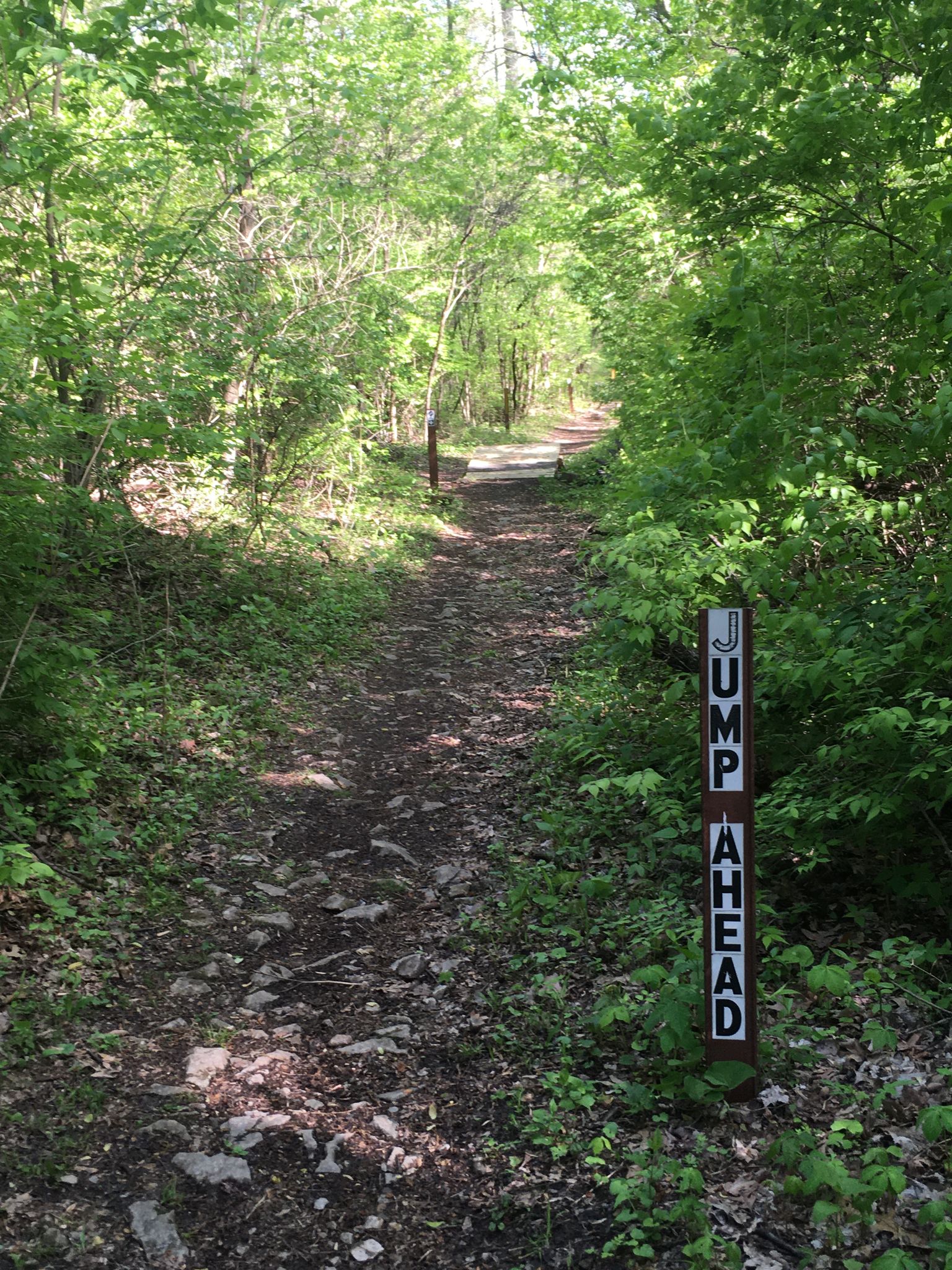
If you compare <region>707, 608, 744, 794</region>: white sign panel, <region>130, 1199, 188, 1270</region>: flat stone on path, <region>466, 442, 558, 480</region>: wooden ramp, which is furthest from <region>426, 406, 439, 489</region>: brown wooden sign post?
<region>130, 1199, 188, 1270</region>: flat stone on path

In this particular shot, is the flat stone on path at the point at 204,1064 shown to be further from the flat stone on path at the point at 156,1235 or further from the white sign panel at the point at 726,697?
the white sign panel at the point at 726,697

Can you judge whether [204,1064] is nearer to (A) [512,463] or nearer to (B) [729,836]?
(B) [729,836]

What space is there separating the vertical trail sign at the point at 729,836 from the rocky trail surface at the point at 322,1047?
873 mm

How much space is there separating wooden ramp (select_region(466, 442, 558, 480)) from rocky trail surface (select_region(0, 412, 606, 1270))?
14.7 metres

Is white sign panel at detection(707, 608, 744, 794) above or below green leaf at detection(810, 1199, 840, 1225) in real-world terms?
above

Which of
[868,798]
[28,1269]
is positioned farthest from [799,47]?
[28,1269]

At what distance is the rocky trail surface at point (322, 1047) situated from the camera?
2.88 meters

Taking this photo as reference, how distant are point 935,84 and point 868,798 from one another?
9.84 feet

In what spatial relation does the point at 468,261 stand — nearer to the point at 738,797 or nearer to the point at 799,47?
the point at 799,47

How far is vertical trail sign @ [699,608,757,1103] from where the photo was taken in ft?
9.96

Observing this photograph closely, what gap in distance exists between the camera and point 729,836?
310 centimetres

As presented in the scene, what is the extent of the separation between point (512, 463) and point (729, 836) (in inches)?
820

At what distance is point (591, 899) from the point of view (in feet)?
15.7

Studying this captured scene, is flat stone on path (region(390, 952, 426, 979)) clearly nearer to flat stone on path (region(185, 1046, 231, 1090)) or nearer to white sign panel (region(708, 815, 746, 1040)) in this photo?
flat stone on path (region(185, 1046, 231, 1090))
